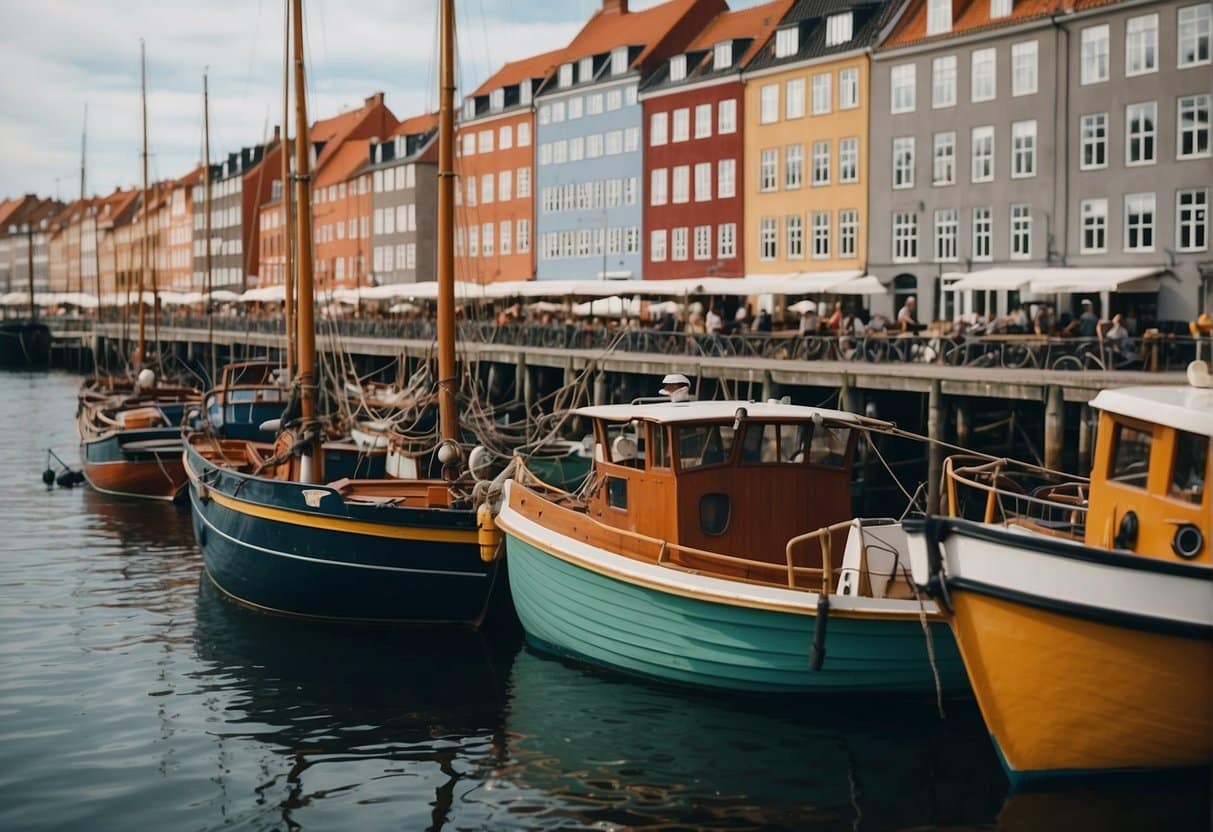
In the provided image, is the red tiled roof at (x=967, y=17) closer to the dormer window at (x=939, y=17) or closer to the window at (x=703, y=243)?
the dormer window at (x=939, y=17)

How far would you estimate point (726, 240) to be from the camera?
5825cm

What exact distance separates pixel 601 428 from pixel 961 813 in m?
5.92

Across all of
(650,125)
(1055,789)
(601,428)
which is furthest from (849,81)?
(1055,789)

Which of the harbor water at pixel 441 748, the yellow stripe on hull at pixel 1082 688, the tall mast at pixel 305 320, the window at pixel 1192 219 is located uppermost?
the window at pixel 1192 219

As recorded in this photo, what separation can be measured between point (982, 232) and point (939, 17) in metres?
6.85

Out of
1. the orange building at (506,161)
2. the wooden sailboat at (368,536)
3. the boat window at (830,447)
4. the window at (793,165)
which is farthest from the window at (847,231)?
the boat window at (830,447)

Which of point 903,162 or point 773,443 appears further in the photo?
point 903,162

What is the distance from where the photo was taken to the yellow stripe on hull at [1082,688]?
1109cm

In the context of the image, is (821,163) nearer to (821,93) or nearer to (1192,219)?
(821,93)

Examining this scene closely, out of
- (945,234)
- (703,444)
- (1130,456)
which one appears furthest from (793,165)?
(1130,456)

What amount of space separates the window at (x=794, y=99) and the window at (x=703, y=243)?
6083mm

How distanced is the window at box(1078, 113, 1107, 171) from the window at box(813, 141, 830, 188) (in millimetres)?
11437

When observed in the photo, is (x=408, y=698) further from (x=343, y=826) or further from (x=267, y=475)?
(x=267, y=475)

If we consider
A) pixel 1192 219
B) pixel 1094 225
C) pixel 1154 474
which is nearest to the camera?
pixel 1154 474
